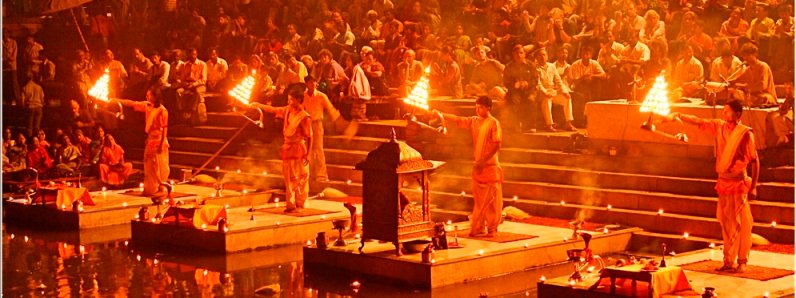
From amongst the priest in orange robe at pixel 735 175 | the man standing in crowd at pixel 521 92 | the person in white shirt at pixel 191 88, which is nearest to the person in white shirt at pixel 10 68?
the person in white shirt at pixel 191 88

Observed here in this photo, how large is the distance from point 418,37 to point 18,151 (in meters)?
7.39

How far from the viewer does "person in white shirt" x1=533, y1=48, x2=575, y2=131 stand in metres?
21.2

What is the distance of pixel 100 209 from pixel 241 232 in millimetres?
3129

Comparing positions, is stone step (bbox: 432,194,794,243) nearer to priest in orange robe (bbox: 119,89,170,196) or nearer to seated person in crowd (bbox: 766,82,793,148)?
seated person in crowd (bbox: 766,82,793,148)

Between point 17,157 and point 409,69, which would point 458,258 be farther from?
point 17,157

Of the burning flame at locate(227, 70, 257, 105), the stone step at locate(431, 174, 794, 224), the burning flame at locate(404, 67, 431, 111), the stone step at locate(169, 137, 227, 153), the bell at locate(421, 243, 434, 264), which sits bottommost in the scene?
the bell at locate(421, 243, 434, 264)

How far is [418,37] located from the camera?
25.5m

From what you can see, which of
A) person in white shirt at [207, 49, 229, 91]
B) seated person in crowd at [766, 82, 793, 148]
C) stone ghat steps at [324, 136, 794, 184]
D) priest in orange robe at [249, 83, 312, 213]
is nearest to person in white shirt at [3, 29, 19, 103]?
person in white shirt at [207, 49, 229, 91]

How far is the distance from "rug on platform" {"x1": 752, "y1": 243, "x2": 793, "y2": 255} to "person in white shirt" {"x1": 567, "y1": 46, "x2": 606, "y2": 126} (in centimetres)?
643

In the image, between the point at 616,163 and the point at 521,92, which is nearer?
the point at 616,163

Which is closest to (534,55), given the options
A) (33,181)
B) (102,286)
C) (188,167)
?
(188,167)

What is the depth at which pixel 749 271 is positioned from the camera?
13.8m

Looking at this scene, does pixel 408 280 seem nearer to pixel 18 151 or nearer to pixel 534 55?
pixel 534 55

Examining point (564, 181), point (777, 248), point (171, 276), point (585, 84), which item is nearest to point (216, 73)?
point (585, 84)
